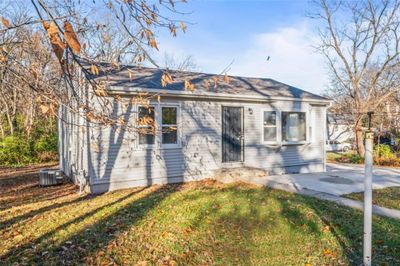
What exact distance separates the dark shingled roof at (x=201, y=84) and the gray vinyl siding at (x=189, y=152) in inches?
15.3

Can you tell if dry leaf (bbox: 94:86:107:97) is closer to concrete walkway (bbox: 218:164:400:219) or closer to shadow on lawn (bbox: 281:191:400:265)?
shadow on lawn (bbox: 281:191:400:265)

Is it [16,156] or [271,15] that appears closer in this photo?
[271,15]

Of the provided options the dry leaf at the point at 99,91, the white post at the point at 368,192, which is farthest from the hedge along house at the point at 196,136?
the dry leaf at the point at 99,91

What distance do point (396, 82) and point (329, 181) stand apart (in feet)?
43.4

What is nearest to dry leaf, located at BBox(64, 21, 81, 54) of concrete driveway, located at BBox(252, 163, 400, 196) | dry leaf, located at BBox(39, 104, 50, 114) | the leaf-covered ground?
dry leaf, located at BBox(39, 104, 50, 114)

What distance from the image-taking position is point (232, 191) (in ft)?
25.0

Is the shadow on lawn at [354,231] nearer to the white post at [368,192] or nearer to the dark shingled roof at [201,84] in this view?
the white post at [368,192]

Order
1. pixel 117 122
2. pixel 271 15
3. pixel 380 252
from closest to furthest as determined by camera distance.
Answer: pixel 117 122 < pixel 380 252 < pixel 271 15

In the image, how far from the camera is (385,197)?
6930mm

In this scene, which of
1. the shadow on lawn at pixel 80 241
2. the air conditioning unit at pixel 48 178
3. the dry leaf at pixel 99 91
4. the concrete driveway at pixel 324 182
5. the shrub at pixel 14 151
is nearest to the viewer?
the dry leaf at pixel 99 91

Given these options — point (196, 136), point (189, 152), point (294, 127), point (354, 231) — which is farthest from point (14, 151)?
point (354, 231)

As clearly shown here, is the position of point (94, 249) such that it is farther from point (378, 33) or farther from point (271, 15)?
point (378, 33)

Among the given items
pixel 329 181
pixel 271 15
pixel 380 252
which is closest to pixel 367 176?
pixel 380 252

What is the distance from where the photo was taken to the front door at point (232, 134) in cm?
1009
